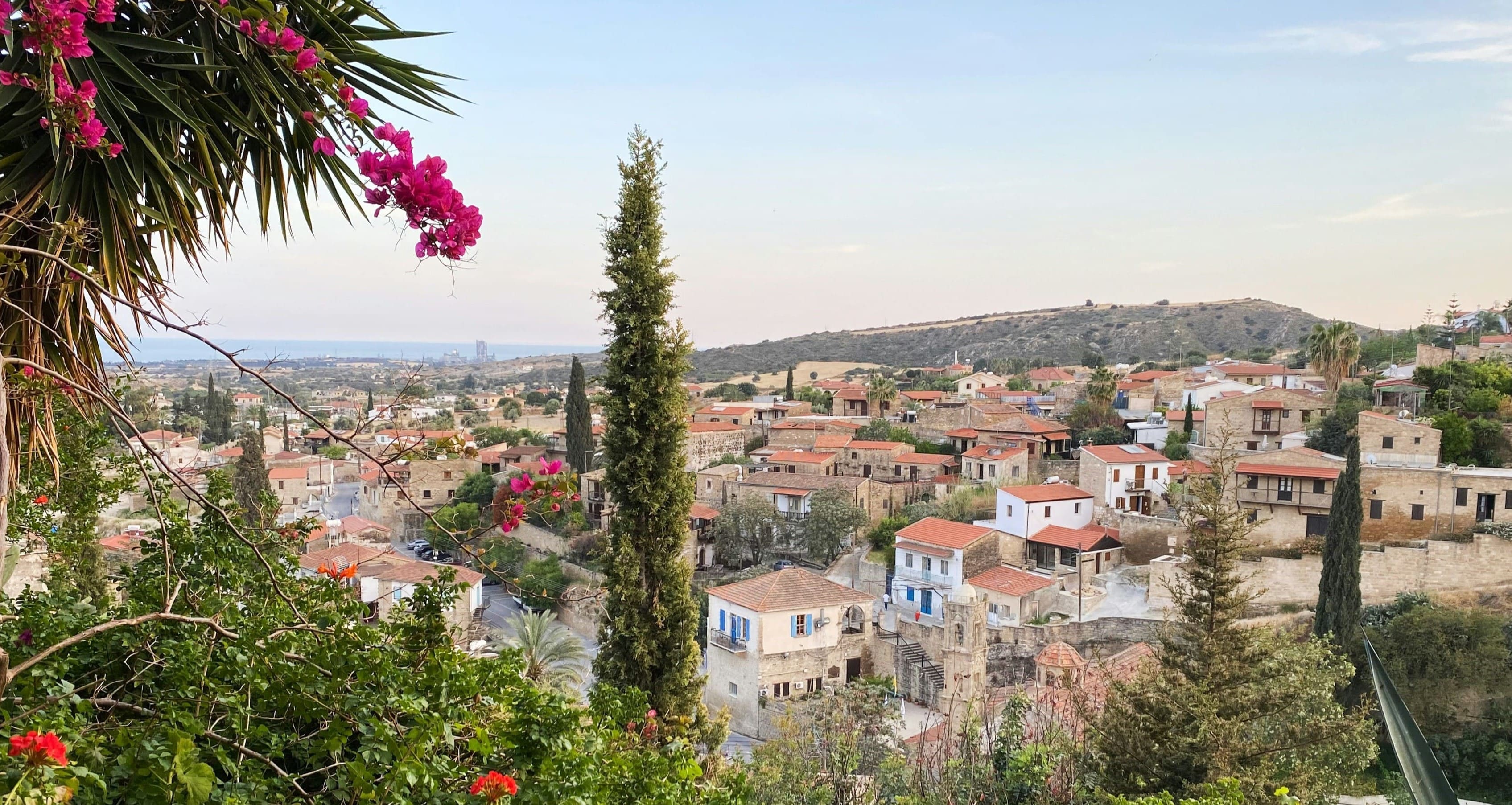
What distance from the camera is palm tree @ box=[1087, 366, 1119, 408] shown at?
4212 centimetres

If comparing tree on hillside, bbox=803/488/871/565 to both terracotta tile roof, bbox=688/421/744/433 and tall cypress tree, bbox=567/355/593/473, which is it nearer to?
tall cypress tree, bbox=567/355/593/473

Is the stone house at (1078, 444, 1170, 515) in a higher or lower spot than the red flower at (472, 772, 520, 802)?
lower

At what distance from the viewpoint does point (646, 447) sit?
9.22 m

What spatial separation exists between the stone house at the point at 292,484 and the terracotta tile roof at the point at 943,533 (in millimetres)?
25614

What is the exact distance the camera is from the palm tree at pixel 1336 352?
3672 cm

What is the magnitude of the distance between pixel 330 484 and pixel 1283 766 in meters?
38.4

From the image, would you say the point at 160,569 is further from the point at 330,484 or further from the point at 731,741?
the point at 330,484

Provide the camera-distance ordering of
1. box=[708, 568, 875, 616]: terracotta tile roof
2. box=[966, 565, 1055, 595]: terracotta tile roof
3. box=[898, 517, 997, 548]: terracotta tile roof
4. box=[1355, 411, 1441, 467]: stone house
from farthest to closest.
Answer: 1. box=[898, 517, 997, 548]: terracotta tile roof
2. box=[1355, 411, 1441, 467]: stone house
3. box=[966, 565, 1055, 595]: terracotta tile roof
4. box=[708, 568, 875, 616]: terracotta tile roof

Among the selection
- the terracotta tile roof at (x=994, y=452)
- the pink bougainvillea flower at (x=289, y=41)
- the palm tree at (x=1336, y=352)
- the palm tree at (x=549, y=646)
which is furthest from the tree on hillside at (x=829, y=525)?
the pink bougainvillea flower at (x=289, y=41)

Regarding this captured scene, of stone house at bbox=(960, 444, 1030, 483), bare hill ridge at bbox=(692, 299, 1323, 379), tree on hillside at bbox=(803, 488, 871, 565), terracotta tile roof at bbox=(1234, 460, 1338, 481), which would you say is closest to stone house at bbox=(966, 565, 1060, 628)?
tree on hillside at bbox=(803, 488, 871, 565)

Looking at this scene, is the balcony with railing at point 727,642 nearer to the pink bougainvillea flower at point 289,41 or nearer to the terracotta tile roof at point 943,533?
the terracotta tile roof at point 943,533

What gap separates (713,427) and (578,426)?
8.57 m

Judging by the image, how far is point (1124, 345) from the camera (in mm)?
90875

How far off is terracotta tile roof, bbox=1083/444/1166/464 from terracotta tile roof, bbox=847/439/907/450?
7.61 metres
